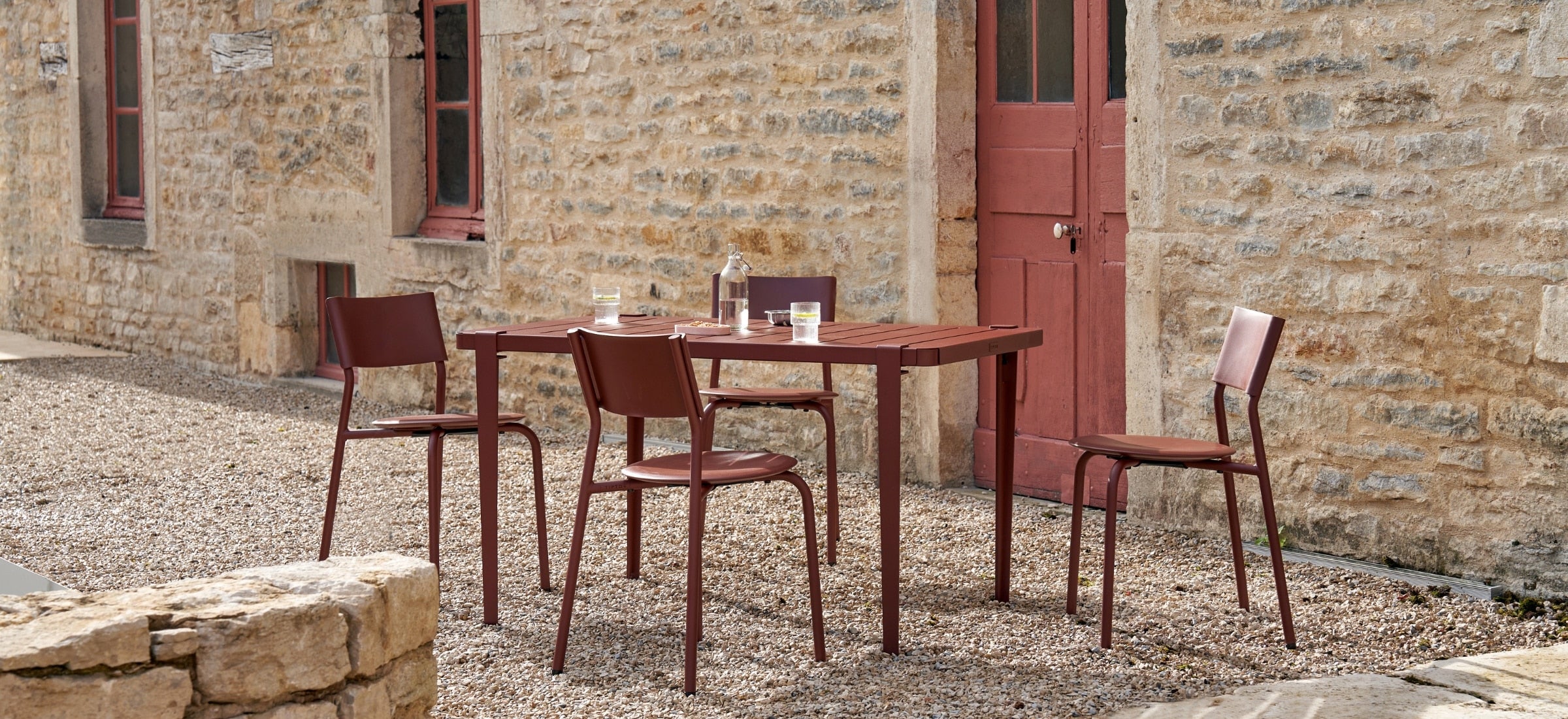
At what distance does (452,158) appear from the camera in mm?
8023

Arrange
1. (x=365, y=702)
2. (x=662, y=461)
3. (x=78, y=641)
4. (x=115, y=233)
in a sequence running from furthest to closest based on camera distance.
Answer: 1. (x=115, y=233)
2. (x=662, y=461)
3. (x=365, y=702)
4. (x=78, y=641)

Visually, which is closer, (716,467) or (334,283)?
(716,467)

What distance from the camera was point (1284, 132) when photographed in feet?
15.2

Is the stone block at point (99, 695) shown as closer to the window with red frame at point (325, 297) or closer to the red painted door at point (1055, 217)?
the red painted door at point (1055, 217)

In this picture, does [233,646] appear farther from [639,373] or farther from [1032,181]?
[1032,181]

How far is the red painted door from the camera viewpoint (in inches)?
209

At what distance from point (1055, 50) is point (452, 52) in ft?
11.7

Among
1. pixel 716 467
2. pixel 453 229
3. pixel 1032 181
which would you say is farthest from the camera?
pixel 453 229

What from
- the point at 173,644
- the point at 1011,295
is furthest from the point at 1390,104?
the point at 173,644

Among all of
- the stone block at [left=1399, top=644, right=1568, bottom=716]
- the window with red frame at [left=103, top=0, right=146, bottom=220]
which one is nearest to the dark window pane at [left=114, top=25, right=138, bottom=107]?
the window with red frame at [left=103, top=0, right=146, bottom=220]

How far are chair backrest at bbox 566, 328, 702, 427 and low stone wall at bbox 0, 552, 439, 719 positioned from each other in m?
0.83

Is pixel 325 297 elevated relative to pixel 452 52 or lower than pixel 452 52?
lower

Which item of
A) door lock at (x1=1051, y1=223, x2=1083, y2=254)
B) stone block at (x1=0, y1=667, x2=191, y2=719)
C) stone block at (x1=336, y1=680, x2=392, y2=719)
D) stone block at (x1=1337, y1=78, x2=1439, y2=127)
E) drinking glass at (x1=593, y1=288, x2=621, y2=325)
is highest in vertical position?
stone block at (x1=1337, y1=78, x2=1439, y2=127)

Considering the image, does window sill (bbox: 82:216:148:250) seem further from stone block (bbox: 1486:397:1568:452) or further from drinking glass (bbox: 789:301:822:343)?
stone block (bbox: 1486:397:1568:452)
